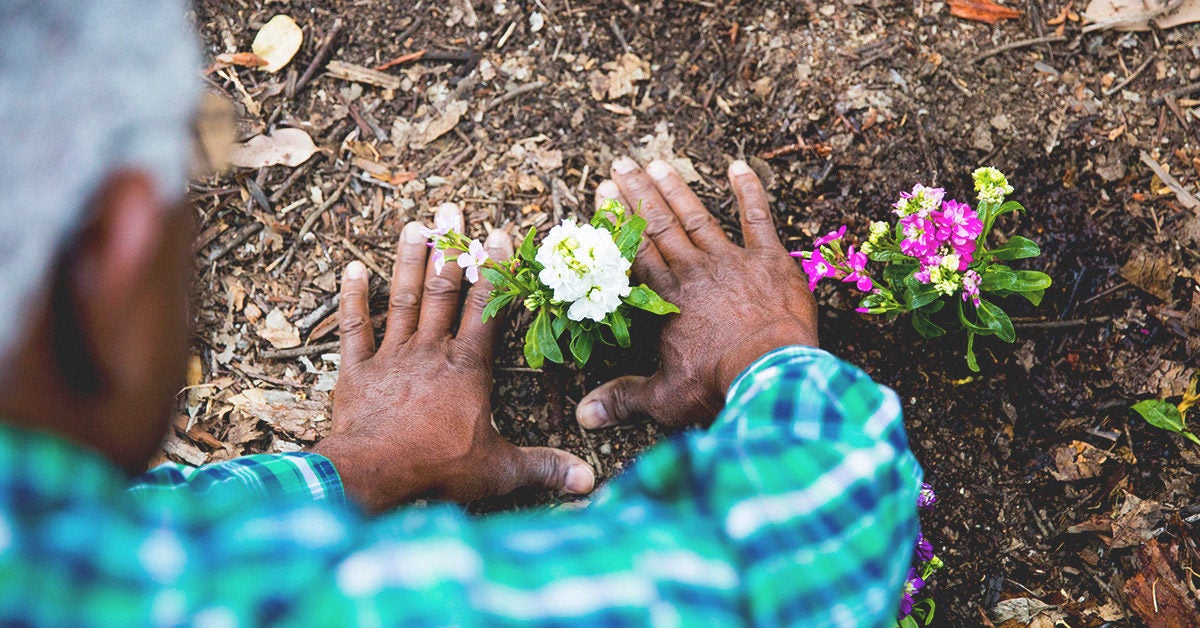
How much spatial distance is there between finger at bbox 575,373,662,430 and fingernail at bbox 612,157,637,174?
78 cm

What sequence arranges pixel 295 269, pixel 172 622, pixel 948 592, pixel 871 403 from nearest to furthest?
pixel 172 622
pixel 871 403
pixel 948 592
pixel 295 269

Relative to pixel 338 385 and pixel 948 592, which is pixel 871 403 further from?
pixel 338 385

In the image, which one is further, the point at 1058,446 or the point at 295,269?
the point at 295,269

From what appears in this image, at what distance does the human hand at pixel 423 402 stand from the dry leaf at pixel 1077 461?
169 cm

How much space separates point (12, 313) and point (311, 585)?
47cm

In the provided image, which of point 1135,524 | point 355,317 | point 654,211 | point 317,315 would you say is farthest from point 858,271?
point 317,315

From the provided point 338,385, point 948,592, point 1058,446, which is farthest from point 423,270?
point 1058,446

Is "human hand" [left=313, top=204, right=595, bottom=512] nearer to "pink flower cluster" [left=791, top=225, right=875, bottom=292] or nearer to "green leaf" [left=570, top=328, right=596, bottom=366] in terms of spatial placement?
"green leaf" [left=570, top=328, right=596, bottom=366]

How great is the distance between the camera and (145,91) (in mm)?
914

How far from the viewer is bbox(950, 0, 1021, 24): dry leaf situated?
297 centimetres

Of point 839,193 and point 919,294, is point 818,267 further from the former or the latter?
point 839,193

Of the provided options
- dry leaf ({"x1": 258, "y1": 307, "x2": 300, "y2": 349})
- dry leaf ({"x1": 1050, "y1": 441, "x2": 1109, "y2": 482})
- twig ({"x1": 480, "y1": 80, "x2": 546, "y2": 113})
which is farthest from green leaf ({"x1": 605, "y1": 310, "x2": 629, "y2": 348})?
dry leaf ({"x1": 1050, "y1": 441, "x2": 1109, "y2": 482})

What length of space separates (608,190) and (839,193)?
889mm

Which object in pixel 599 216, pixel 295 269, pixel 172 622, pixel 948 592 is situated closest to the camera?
pixel 172 622
